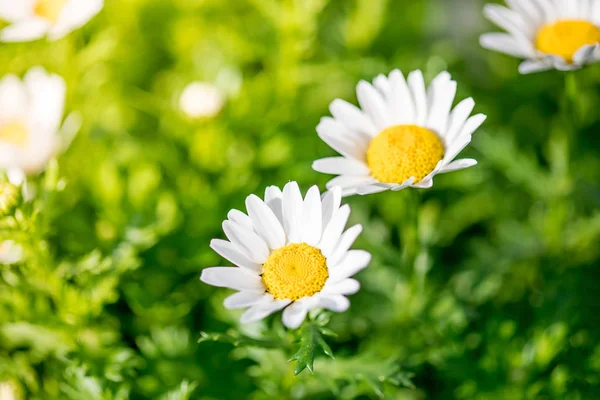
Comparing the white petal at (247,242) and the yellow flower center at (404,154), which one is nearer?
the white petal at (247,242)

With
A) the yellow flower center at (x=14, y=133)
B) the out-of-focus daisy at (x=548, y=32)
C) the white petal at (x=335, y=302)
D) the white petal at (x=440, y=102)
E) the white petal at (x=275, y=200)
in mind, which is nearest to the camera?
the white petal at (x=335, y=302)

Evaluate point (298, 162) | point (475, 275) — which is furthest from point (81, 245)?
point (475, 275)

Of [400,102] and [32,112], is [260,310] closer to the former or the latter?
[400,102]

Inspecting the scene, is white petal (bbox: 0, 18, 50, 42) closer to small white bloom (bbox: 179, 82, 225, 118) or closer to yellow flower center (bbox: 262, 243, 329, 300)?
small white bloom (bbox: 179, 82, 225, 118)

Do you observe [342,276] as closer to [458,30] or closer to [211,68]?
[211,68]

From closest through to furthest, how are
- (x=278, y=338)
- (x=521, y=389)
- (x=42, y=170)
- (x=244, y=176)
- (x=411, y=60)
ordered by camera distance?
(x=278, y=338) < (x=521, y=389) < (x=42, y=170) < (x=244, y=176) < (x=411, y=60)

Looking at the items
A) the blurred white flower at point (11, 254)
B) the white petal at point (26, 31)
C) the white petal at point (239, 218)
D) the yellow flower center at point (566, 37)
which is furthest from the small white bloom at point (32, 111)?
the yellow flower center at point (566, 37)

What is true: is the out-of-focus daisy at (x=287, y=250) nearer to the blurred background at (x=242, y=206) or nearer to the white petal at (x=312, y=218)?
the white petal at (x=312, y=218)
